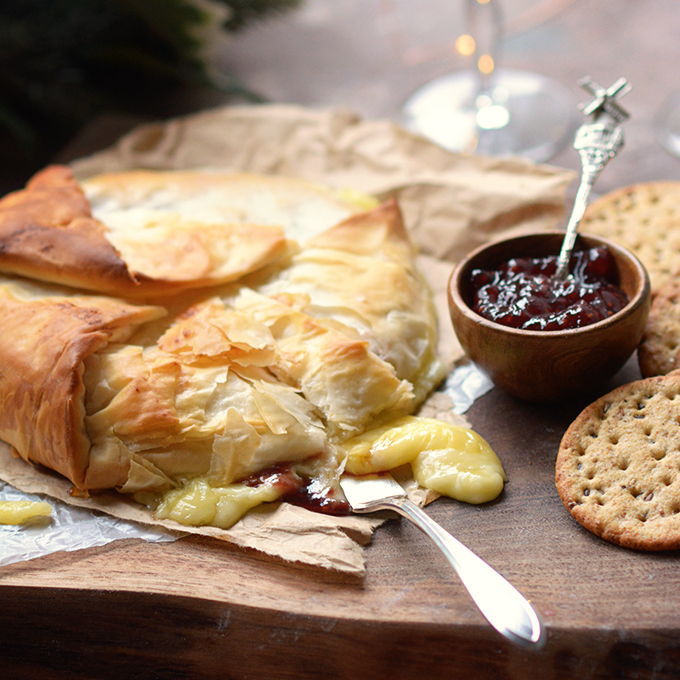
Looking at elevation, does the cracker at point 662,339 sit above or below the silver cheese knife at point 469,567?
above

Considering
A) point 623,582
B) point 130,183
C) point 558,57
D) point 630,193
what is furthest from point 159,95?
point 623,582

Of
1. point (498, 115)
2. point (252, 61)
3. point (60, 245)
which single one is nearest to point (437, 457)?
point (60, 245)

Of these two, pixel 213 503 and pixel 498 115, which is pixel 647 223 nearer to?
pixel 498 115

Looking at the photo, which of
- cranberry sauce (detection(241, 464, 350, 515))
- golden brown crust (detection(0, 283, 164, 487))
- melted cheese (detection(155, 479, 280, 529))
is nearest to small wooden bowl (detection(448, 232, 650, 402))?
cranberry sauce (detection(241, 464, 350, 515))

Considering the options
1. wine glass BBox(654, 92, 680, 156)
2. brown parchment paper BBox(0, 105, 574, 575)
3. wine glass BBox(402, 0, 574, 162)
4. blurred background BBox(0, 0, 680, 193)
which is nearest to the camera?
brown parchment paper BBox(0, 105, 574, 575)

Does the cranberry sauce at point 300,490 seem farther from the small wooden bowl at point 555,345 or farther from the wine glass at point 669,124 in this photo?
the wine glass at point 669,124

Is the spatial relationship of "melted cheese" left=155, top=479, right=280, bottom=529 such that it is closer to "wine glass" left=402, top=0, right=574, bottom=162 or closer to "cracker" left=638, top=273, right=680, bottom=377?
"cracker" left=638, top=273, right=680, bottom=377

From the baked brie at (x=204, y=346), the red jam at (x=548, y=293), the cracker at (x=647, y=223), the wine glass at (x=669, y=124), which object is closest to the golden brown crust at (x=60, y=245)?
the baked brie at (x=204, y=346)
